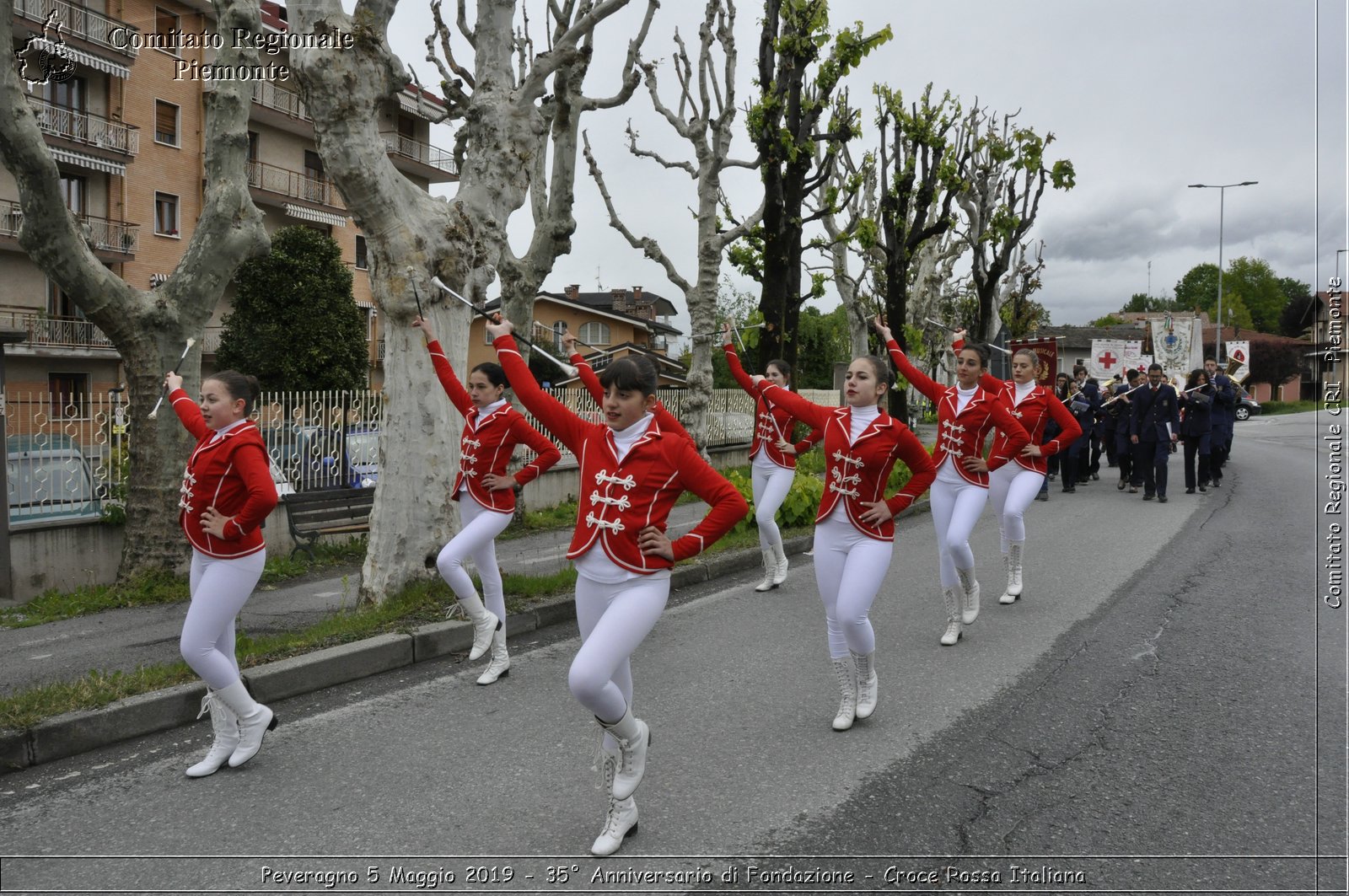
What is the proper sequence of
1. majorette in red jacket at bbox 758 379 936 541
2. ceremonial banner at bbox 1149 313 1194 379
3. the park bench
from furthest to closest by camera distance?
ceremonial banner at bbox 1149 313 1194 379, the park bench, majorette in red jacket at bbox 758 379 936 541

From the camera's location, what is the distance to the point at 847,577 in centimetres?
539

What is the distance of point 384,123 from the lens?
3806 centimetres

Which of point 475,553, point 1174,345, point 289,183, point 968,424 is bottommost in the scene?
point 475,553

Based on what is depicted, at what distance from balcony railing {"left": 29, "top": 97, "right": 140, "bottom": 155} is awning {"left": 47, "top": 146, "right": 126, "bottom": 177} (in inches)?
14.7

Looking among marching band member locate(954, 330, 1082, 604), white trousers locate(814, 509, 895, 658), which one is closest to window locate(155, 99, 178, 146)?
marching band member locate(954, 330, 1082, 604)

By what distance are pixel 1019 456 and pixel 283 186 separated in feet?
107

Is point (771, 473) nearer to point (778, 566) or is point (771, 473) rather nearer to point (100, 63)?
point (778, 566)

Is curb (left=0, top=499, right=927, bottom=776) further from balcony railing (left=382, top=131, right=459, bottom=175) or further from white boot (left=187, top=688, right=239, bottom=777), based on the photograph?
balcony railing (left=382, top=131, right=459, bottom=175)

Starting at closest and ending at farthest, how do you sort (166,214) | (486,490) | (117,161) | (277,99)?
(486,490), (117,161), (166,214), (277,99)

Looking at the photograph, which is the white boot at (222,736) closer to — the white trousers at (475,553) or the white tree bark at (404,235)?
the white trousers at (475,553)

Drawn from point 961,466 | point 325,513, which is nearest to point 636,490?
point 961,466

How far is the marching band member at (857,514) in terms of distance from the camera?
539 cm

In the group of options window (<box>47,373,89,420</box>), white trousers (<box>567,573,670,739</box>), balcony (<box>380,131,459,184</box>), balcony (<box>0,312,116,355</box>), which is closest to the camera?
white trousers (<box>567,573,670,739</box>)

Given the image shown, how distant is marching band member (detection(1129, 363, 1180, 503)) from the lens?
16109 millimetres
